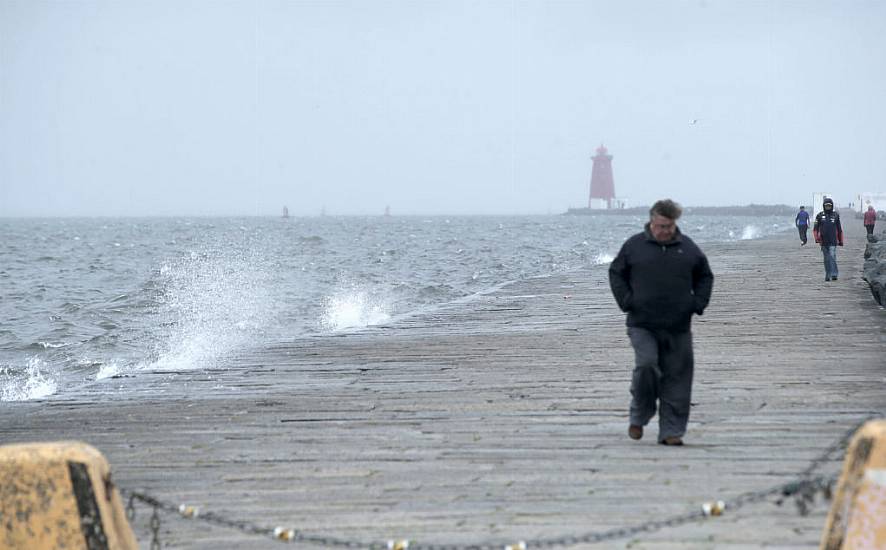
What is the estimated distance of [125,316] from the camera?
1233 inches

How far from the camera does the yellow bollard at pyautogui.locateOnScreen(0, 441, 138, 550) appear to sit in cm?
450

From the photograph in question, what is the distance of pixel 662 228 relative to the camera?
24.7 feet

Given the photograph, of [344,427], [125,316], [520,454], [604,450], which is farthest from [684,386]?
[125,316]

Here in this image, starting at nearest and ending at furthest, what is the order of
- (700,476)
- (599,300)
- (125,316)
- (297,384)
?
(700,476)
(297,384)
(599,300)
(125,316)

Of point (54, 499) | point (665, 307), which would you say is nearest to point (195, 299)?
point (665, 307)

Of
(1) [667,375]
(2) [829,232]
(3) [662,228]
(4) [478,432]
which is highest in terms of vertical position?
(3) [662,228]

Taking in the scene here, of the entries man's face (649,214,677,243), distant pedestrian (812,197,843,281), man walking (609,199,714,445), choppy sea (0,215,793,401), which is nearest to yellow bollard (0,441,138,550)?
man walking (609,199,714,445)

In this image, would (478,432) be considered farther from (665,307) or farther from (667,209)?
(667,209)

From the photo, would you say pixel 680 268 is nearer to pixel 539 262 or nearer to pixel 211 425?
pixel 211 425

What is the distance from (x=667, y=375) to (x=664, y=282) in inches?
24.6

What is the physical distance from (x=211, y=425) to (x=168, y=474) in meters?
1.92

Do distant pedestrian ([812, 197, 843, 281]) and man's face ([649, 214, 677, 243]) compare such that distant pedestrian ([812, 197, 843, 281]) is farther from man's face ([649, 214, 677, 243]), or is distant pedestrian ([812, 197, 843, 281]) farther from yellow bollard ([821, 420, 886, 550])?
yellow bollard ([821, 420, 886, 550])

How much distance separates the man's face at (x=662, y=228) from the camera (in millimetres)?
7512

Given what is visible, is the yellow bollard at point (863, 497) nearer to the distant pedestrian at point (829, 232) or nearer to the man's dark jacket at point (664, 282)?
the man's dark jacket at point (664, 282)
